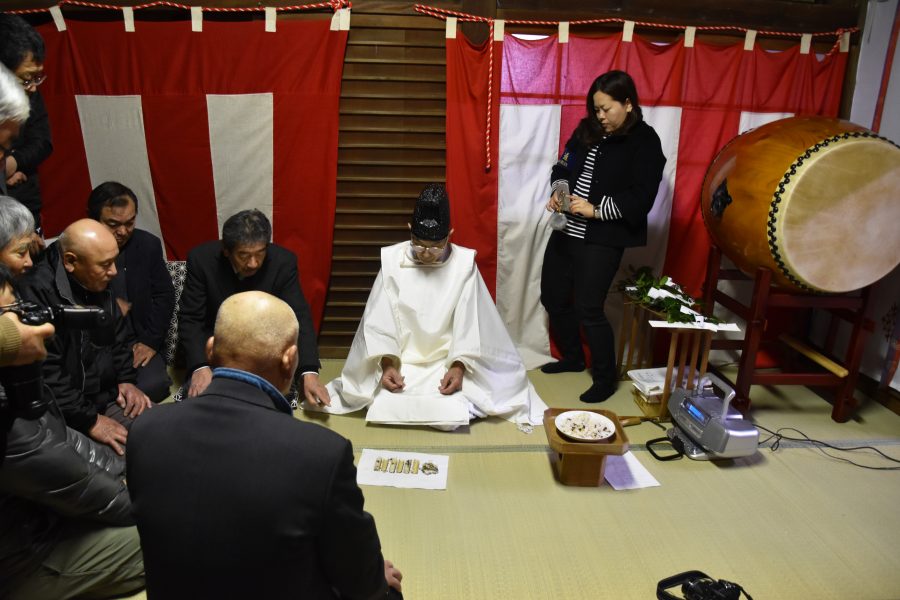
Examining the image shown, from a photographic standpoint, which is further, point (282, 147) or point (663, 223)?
point (663, 223)

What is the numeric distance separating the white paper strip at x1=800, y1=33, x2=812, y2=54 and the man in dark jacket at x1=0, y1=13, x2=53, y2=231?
13.7ft

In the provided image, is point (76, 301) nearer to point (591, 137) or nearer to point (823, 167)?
point (591, 137)

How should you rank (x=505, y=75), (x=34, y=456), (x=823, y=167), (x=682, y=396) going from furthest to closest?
1. (x=505, y=75)
2. (x=682, y=396)
3. (x=823, y=167)
4. (x=34, y=456)

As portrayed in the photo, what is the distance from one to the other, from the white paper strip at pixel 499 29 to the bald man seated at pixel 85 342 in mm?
2395

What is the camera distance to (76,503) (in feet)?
6.50

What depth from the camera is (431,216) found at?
131 inches

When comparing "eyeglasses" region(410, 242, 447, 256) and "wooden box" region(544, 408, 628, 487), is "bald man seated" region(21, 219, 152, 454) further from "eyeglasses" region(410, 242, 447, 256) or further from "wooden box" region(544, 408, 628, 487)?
"wooden box" region(544, 408, 628, 487)

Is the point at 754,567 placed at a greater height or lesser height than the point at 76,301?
lesser

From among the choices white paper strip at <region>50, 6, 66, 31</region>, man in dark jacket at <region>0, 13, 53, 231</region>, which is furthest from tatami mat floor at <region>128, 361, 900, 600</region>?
white paper strip at <region>50, 6, 66, 31</region>

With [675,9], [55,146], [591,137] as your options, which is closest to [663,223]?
[591,137]

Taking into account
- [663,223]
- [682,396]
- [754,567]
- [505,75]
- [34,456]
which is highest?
[505,75]

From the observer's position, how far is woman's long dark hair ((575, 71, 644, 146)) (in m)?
3.32

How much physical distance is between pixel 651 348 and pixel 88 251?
11.0ft

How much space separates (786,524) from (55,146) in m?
4.41
